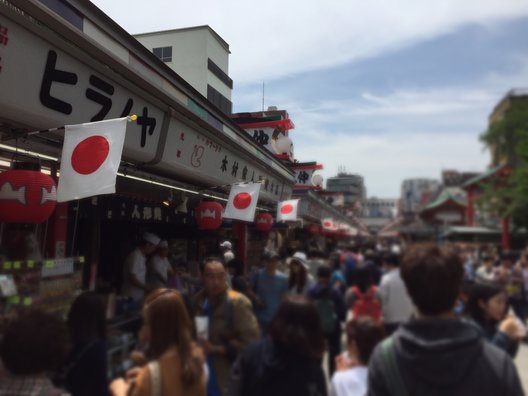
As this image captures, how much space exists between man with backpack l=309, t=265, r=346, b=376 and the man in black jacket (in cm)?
401

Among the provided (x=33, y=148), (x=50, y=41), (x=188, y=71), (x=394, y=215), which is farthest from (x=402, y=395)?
(x=394, y=215)

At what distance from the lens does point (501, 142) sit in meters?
29.1

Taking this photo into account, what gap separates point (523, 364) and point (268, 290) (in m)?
4.60

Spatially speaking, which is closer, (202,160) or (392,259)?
(392,259)

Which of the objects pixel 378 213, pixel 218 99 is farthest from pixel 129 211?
pixel 378 213

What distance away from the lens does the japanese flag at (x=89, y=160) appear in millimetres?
4820

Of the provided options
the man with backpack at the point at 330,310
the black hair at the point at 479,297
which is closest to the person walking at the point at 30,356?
the black hair at the point at 479,297

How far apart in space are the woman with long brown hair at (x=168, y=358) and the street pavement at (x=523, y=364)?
5623mm

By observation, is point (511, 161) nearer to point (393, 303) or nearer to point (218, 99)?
point (218, 99)

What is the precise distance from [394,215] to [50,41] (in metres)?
105

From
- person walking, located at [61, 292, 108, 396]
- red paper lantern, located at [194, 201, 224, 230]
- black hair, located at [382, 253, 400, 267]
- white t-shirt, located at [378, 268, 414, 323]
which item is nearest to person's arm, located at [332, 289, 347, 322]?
white t-shirt, located at [378, 268, 414, 323]

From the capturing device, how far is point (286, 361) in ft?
8.57

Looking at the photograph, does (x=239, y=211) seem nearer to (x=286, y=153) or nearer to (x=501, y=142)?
(x=286, y=153)

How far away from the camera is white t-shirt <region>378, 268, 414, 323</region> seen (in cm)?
609
